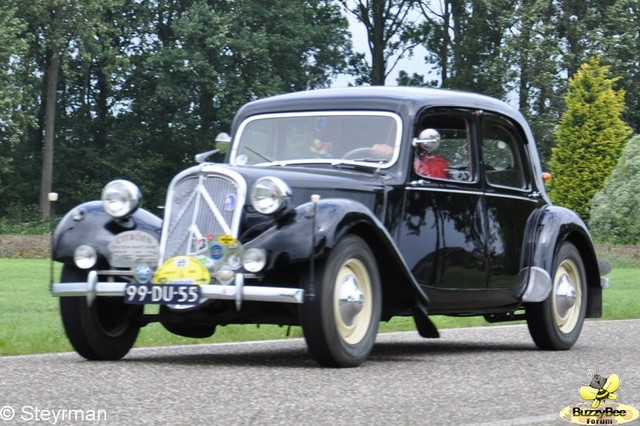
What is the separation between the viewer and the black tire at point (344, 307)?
7930mm

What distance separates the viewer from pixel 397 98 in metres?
9.80

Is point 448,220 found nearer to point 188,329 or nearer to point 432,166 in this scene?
point 432,166

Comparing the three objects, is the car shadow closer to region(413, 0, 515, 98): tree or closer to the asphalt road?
the asphalt road

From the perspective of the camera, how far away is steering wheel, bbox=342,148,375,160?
9.61m

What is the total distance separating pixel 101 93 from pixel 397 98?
48526mm

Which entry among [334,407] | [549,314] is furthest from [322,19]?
[334,407]

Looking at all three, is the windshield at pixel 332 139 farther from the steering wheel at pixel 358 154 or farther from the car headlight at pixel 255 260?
the car headlight at pixel 255 260

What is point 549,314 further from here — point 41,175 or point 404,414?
point 41,175

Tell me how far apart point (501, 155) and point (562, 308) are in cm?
131

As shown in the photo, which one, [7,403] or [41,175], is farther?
[41,175]

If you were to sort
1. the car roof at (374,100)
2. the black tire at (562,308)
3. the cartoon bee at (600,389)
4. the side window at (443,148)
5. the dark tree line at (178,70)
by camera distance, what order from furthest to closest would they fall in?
the dark tree line at (178,70) < the black tire at (562,308) < the car roof at (374,100) < the side window at (443,148) < the cartoon bee at (600,389)

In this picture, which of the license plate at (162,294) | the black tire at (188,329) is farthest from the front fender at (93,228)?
the black tire at (188,329)

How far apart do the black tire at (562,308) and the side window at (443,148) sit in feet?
3.89

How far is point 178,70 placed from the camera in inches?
2089
